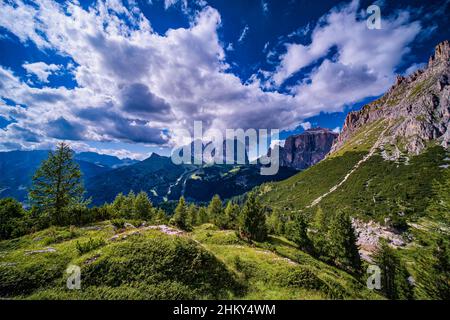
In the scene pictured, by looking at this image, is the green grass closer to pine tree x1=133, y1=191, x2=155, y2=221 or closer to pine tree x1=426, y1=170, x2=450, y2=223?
pine tree x1=426, y1=170, x2=450, y2=223

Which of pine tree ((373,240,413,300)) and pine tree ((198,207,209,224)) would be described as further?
pine tree ((198,207,209,224))

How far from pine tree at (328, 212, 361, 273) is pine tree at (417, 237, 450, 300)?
27.8m

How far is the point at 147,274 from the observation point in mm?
15859

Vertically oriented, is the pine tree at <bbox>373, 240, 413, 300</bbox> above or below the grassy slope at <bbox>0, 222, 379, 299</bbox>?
below

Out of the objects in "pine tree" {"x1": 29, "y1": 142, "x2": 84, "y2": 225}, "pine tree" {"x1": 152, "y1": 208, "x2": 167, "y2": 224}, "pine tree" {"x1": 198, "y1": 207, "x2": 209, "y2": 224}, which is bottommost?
"pine tree" {"x1": 198, "y1": 207, "x2": 209, "y2": 224}

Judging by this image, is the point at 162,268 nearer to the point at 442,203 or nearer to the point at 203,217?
the point at 442,203

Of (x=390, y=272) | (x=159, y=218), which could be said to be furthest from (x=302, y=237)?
(x=159, y=218)

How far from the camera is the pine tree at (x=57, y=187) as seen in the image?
30.1m

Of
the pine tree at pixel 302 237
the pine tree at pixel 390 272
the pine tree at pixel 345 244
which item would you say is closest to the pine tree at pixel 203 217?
the pine tree at pixel 302 237

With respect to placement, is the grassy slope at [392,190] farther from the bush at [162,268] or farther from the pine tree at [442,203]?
the bush at [162,268]

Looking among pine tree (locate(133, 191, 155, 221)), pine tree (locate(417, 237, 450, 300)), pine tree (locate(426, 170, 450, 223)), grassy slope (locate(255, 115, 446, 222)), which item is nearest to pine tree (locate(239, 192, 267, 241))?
pine tree (locate(417, 237, 450, 300))

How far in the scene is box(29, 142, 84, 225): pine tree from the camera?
30109 millimetres

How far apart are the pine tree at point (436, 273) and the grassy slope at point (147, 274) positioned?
6.66 m

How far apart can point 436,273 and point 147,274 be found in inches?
1019
